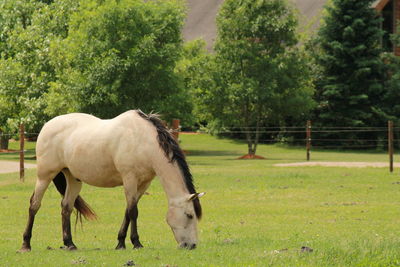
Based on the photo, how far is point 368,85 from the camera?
4112 centimetres

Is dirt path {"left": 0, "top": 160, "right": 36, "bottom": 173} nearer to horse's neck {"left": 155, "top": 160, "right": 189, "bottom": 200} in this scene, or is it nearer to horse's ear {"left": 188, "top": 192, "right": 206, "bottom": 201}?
horse's neck {"left": 155, "top": 160, "right": 189, "bottom": 200}

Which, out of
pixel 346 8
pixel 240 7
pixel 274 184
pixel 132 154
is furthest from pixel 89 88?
pixel 132 154

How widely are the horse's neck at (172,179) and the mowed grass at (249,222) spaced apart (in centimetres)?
71

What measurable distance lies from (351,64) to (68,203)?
108ft

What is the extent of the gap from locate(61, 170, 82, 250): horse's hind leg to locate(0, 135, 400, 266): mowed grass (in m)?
0.23

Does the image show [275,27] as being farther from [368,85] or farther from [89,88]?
[89,88]

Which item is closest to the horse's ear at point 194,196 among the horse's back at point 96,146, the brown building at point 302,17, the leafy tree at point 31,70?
the horse's back at point 96,146

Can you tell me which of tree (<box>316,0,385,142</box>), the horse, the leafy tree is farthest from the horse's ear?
tree (<box>316,0,385,142</box>)

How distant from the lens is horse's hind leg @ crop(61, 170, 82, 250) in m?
9.87

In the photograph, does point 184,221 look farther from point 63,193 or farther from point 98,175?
point 63,193

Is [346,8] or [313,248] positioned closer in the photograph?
[313,248]

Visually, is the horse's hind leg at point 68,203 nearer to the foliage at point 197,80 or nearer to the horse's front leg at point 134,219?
the horse's front leg at point 134,219

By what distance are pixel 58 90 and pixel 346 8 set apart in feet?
55.6

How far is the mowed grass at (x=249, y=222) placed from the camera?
838 cm
